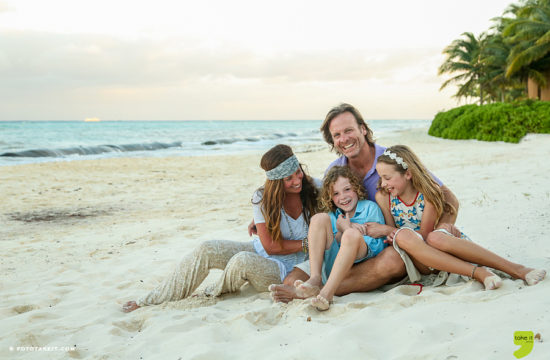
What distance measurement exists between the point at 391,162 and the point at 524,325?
1588 millimetres

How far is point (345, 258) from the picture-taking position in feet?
10.1

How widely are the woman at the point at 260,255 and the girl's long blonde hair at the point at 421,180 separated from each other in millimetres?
771

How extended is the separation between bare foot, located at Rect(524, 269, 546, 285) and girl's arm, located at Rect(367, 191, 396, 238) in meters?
0.92

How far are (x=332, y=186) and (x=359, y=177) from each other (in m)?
0.37

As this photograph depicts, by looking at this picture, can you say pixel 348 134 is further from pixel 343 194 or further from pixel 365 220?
pixel 365 220

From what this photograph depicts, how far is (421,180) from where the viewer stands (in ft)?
11.1

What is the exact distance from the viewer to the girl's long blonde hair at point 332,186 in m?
3.61

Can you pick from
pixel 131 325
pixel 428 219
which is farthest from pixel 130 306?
pixel 428 219

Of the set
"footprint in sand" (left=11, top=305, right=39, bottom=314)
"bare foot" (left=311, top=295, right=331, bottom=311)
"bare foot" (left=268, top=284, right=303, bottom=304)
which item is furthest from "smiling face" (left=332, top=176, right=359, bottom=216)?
"footprint in sand" (left=11, top=305, right=39, bottom=314)

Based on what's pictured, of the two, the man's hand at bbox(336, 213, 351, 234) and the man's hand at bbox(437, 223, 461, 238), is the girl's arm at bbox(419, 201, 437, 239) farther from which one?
the man's hand at bbox(336, 213, 351, 234)

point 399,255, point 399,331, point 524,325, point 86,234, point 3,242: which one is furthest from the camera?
point 86,234

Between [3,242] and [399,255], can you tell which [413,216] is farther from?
[3,242]

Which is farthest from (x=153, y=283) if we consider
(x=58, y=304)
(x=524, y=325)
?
(x=524, y=325)

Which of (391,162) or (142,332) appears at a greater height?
(391,162)
